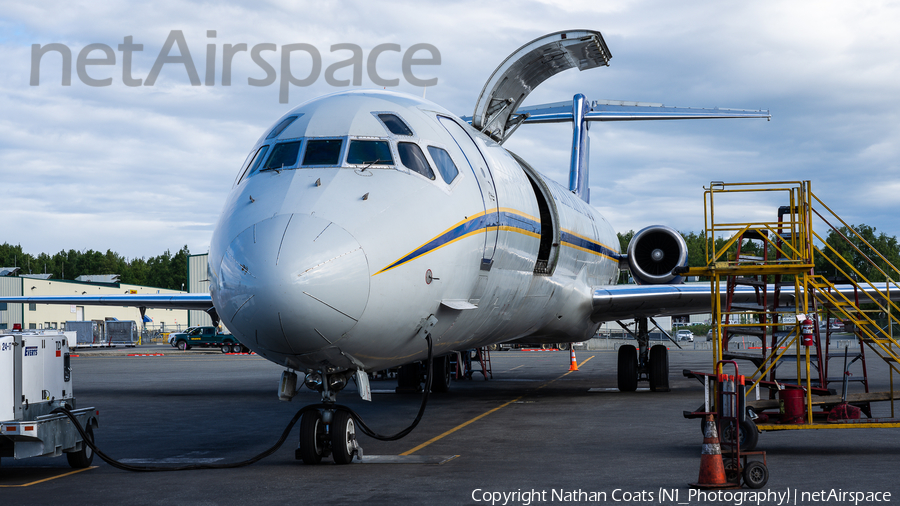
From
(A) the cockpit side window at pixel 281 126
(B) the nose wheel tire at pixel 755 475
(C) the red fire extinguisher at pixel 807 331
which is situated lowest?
(B) the nose wheel tire at pixel 755 475

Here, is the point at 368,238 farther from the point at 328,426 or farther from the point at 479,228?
the point at 328,426

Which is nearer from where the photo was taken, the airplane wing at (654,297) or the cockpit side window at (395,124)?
the cockpit side window at (395,124)

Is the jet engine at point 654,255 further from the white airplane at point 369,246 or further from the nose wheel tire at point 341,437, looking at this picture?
the nose wheel tire at point 341,437

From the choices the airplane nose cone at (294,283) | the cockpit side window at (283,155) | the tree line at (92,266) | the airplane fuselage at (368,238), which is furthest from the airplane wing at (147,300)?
the tree line at (92,266)

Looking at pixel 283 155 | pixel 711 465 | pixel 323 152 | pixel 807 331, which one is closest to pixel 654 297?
pixel 807 331

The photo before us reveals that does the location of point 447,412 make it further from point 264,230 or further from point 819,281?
point 264,230

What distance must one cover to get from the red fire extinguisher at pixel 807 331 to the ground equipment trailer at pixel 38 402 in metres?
7.93

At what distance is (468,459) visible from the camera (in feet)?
28.5

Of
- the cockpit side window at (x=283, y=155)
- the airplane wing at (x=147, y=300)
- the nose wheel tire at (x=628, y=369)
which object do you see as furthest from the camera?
the airplane wing at (x=147, y=300)

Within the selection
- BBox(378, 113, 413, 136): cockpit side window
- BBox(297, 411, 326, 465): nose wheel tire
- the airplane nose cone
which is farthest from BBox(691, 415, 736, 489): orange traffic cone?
BBox(378, 113, 413, 136): cockpit side window

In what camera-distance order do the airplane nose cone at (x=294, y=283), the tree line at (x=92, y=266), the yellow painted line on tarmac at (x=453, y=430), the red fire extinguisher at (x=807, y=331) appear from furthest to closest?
1. the tree line at (x=92, y=266)
2. the yellow painted line on tarmac at (x=453, y=430)
3. the red fire extinguisher at (x=807, y=331)
4. the airplane nose cone at (x=294, y=283)

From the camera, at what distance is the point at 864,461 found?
8.23m

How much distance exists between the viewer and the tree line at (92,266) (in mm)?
135250

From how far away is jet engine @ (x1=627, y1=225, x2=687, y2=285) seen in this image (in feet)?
59.6
